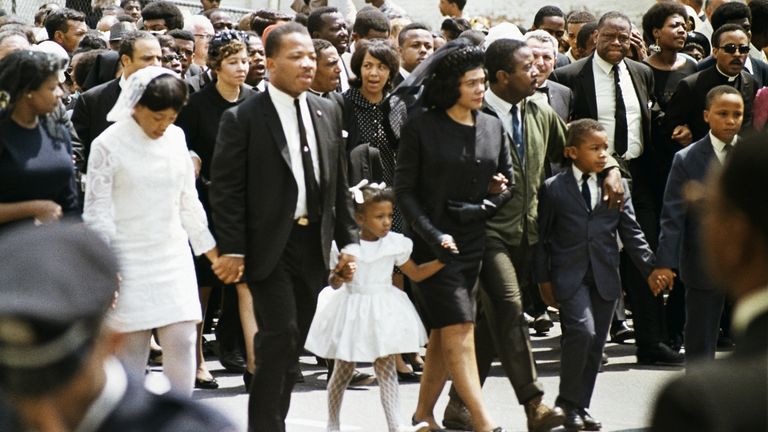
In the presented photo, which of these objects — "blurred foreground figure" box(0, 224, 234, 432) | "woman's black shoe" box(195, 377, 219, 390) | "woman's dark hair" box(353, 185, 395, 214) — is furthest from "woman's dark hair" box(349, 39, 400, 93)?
"blurred foreground figure" box(0, 224, 234, 432)

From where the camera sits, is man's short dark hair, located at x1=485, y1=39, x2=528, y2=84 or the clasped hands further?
the clasped hands

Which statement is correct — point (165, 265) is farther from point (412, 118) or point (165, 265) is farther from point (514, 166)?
point (514, 166)

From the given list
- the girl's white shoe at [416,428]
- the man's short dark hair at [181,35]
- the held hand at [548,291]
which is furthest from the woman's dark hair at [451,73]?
the man's short dark hair at [181,35]

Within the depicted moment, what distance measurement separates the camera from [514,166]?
8805 mm

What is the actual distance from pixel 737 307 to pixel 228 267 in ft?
15.9

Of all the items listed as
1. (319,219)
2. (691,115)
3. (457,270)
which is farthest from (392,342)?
(691,115)

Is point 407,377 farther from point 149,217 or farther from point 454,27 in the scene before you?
point 454,27

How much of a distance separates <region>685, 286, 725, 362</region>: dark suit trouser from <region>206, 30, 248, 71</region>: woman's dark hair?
331 cm

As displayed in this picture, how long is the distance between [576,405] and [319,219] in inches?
82.2

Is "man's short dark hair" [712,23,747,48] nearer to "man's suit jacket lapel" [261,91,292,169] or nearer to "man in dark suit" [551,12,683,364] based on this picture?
"man in dark suit" [551,12,683,364]

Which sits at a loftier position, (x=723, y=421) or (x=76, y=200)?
(x=723, y=421)

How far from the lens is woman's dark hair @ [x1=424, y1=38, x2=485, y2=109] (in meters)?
8.18

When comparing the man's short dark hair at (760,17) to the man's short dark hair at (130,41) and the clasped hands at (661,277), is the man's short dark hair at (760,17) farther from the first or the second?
the man's short dark hair at (130,41)

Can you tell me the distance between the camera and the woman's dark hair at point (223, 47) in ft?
33.0
